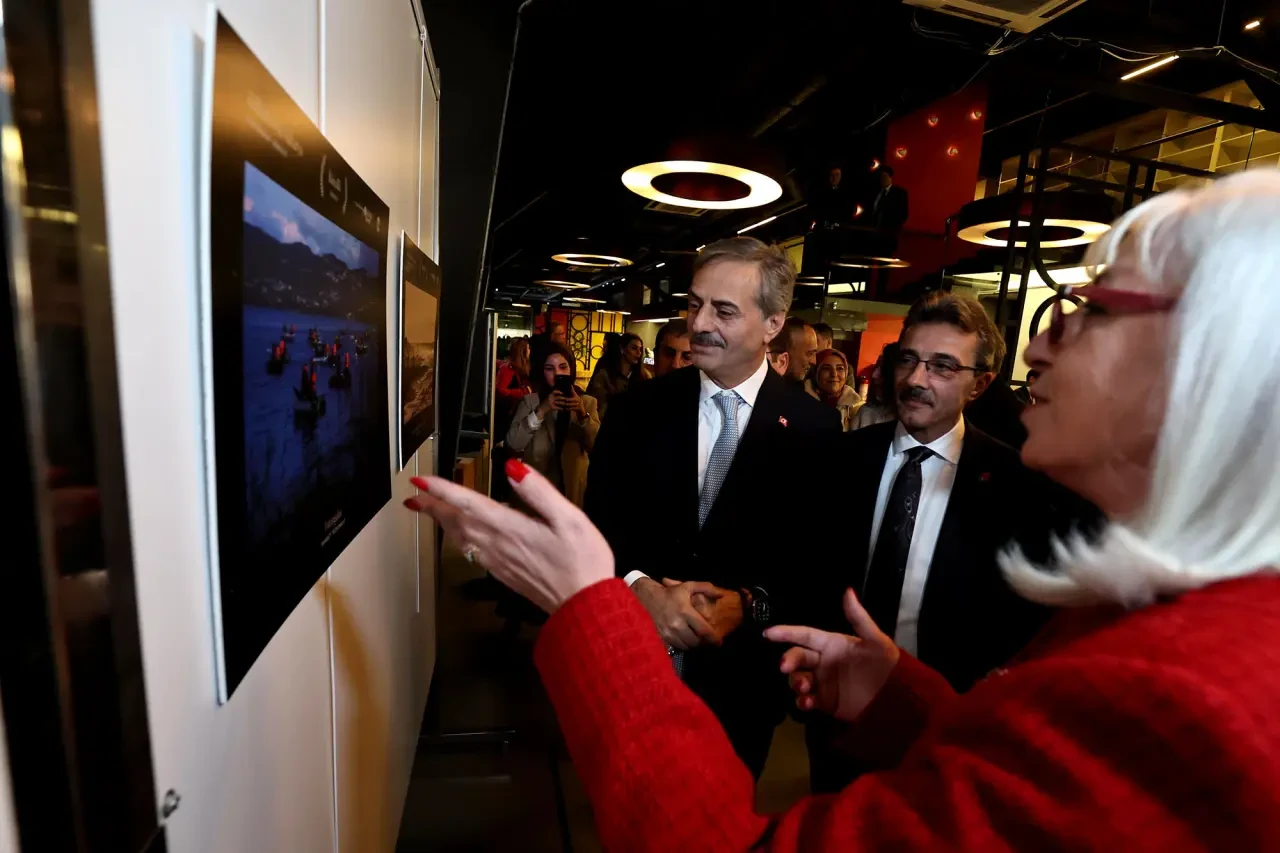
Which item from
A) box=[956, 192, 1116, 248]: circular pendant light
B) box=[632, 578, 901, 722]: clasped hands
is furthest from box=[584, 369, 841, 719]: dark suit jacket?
box=[956, 192, 1116, 248]: circular pendant light

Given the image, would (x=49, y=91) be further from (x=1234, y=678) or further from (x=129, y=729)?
(x=1234, y=678)

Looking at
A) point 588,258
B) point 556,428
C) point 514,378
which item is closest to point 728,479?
point 556,428

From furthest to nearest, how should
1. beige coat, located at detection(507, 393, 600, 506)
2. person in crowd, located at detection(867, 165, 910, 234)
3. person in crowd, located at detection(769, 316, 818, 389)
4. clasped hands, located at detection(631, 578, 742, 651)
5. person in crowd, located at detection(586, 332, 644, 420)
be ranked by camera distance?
person in crowd, located at detection(586, 332, 644, 420) → person in crowd, located at detection(867, 165, 910, 234) → beige coat, located at detection(507, 393, 600, 506) → person in crowd, located at detection(769, 316, 818, 389) → clasped hands, located at detection(631, 578, 742, 651)

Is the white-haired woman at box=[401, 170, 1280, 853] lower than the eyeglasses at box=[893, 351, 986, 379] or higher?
lower

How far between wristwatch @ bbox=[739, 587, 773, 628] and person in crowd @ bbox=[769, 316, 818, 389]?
90.7 inches

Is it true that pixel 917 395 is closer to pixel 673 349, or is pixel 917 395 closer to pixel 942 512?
pixel 942 512

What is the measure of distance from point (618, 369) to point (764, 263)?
3.68 meters

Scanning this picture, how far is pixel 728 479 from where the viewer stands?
6.14ft

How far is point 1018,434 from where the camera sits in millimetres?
2227

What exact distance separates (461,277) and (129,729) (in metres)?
3.01

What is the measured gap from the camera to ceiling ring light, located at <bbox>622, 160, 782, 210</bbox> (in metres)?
3.68

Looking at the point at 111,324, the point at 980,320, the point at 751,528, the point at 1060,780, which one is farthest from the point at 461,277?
the point at 1060,780

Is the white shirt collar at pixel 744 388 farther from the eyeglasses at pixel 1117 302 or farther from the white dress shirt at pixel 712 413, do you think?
the eyeglasses at pixel 1117 302

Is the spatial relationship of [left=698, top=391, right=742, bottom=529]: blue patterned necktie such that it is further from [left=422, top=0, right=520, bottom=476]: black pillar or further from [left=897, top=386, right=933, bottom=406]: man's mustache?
[left=422, top=0, right=520, bottom=476]: black pillar
